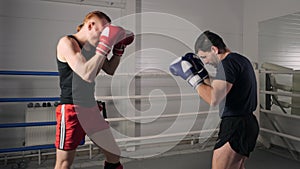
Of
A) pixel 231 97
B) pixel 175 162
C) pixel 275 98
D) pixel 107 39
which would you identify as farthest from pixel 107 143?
pixel 275 98

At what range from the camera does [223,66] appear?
5.30 ft

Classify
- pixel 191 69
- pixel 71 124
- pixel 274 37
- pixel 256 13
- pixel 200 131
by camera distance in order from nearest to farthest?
pixel 71 124 → pixel 191 69 → pixel 200 131 → pixel 274 37 → pixel 256 13

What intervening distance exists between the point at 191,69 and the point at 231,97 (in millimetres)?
320

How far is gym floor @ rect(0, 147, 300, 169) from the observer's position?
295 cm

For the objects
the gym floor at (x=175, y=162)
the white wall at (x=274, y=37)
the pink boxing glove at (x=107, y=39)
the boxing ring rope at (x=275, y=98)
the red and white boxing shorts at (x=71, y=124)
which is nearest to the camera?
the pink boxing glove at (x=107, y=39)

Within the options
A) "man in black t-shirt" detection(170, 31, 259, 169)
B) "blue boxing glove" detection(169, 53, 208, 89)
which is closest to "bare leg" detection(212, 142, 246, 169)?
"man in black t-shirt" detection(170, 31, 259, 169)

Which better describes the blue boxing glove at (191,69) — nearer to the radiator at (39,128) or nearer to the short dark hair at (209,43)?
the short dark hair at (209,43)

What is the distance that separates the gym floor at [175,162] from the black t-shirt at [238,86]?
147 cm

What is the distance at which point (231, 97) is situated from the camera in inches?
66.2

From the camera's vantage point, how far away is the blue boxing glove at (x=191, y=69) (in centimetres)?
170

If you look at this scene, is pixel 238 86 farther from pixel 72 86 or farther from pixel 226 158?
pixel 72 86

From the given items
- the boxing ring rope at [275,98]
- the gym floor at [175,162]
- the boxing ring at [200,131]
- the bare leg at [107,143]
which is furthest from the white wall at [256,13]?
the bare leg at [107,143]

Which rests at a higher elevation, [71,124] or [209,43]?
[209,43]

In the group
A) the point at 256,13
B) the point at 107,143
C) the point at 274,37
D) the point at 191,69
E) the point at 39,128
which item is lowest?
the point at 39,128
